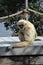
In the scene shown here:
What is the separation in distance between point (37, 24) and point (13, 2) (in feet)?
3.36

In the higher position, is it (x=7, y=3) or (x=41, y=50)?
(x=7, y=3)

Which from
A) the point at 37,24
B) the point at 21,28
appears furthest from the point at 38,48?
the point at 37,24

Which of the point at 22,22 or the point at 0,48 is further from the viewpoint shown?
the point at 22,22

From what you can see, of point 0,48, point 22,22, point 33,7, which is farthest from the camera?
point 33,7

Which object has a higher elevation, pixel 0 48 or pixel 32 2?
pixel 32 2

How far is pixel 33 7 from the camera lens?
861cm

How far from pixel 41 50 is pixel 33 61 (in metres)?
0.30

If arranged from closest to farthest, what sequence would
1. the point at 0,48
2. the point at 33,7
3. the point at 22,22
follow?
the point at 0,48 < the point at 22,22 < the point at 33,7

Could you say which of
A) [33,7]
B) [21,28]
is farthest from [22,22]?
[33,7]

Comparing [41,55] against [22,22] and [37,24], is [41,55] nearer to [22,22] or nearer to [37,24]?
[22,22]

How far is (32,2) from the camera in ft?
28.7

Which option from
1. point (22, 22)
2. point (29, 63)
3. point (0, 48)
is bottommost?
point (29, 63)

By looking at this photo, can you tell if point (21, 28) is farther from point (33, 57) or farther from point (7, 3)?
point (7, 3)

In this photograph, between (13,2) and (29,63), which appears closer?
(29,63)
